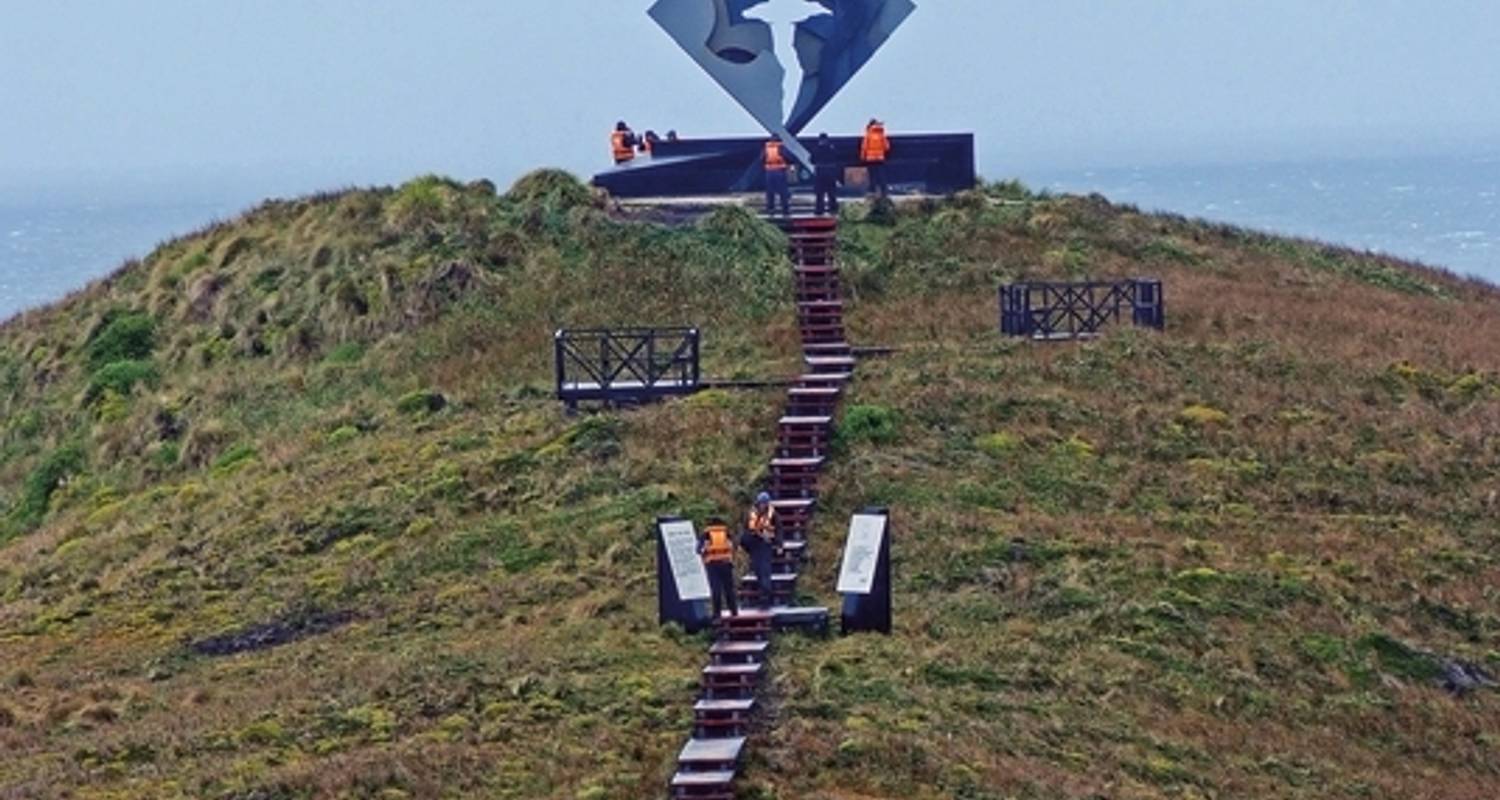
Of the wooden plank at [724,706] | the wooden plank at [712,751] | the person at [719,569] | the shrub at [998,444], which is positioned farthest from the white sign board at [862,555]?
the shrub at [998,444]

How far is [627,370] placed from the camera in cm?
4547

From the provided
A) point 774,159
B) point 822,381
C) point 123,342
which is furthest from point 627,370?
point 123,342

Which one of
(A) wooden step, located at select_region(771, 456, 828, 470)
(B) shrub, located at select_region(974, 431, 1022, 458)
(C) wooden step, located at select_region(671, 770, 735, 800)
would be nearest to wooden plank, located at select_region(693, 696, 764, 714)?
(C) wooden step, located at select_region(671, 770, 735, 800)

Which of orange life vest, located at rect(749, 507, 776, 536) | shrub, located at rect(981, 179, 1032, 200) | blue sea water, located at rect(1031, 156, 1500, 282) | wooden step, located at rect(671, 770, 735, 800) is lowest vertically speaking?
blue sea water, located at rect(1031, 156, 1500, 282)

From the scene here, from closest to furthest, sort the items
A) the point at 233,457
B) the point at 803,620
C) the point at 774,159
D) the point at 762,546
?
the point at 803,620 < the point at 762,546 < the point at 233,457 < the point at 774,159

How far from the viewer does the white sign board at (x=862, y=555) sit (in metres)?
33.5

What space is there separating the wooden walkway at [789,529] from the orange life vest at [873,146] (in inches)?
114

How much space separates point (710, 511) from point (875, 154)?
1894 centimetres

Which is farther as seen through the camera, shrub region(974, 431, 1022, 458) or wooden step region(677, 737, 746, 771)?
shrub region(974, 431, 1022, 458)

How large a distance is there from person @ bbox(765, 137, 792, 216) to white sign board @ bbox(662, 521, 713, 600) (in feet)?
65.2

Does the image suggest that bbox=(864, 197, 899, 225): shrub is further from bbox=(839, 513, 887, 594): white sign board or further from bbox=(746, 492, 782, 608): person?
bbox=(839, 513, 887, 594): white sign board

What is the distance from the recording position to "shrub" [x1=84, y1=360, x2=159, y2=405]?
53.0 metres

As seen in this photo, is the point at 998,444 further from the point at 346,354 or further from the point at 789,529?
the point at 346,354

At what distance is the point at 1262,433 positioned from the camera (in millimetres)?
43000
